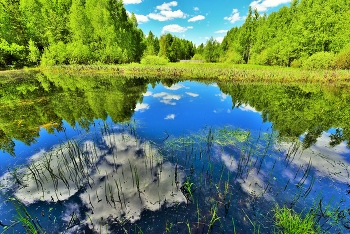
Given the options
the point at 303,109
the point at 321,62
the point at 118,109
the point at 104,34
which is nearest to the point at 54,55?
the point at 104,34

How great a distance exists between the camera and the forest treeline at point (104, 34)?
3119 cm

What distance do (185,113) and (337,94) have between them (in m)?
15.8

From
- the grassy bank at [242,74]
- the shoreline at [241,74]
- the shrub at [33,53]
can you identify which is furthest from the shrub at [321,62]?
the shrub at [33,53]

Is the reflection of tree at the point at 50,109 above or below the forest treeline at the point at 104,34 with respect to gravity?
below

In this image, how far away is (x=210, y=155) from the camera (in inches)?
267

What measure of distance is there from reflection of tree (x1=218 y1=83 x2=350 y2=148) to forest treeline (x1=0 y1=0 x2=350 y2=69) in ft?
59.0

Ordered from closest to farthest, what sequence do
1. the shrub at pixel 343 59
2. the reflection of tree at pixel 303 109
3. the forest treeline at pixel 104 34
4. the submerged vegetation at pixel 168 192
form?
the submerged vegetation at pixel 168 192
the reflection of tree at pixel 303 109
the shrub at pixel 343 59
the forest treeline at pixel 104 34

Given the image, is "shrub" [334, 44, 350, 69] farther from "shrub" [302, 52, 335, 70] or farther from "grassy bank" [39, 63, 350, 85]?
"grassy bank" [39, 63, 350, 85]

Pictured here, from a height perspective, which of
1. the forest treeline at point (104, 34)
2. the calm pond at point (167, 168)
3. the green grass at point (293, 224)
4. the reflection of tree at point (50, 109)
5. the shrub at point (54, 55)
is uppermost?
the forest treeline at point (104, 34)

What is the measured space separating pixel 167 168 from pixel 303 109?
1183 cm

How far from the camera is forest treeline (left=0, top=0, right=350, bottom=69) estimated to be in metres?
31.2

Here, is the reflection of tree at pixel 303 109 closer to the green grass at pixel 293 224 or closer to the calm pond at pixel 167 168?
the calm pond at pixel 167 168

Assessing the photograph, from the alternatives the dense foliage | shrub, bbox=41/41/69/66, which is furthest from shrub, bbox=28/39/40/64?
the dense foliage

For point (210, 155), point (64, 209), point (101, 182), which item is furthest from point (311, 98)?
point (64, 209)
